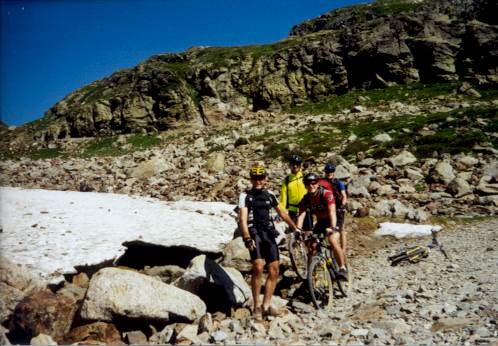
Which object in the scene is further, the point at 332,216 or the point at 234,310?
the point at 332,216

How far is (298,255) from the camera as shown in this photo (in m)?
10.4

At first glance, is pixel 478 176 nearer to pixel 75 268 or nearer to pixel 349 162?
pixel 349 162

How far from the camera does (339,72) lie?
52.1 meters

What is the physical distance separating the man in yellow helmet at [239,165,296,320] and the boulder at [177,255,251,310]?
0.91 meters

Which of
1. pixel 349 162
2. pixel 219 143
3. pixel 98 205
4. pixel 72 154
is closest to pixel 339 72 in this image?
pixel 219 143

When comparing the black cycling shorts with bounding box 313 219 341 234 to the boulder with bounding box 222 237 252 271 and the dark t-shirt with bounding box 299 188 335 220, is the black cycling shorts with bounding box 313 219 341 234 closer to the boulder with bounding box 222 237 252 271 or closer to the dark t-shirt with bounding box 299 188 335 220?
the dark t-shirt with bounding box 299 188 335 220

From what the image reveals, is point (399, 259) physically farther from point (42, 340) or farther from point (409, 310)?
point (42, 340)

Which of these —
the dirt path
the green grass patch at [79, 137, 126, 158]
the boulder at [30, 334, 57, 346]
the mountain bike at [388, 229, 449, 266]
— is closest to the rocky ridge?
the mountain bike at [388, 229, 449, 266]

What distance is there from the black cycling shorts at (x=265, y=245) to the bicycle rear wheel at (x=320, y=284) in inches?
35.7

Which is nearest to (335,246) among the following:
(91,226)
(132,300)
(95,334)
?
(132,300)

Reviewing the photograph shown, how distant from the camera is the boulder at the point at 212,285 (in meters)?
8.02

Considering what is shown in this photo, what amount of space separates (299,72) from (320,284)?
5001 cm

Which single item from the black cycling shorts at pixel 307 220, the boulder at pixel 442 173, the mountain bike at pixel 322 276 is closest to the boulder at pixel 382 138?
the boulder at pixel 442 173

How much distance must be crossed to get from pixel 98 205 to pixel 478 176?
57.3 feet
